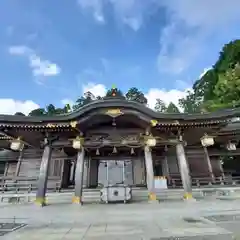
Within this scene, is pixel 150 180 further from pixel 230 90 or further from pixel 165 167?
pixel 230 90

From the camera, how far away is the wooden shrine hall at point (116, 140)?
10180 mm

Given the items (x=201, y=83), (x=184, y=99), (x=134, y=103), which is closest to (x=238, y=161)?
(x=134, y=103)

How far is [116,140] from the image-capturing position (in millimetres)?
11266

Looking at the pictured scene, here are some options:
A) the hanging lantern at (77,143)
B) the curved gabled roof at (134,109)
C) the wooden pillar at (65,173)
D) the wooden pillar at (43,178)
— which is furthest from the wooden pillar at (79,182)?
the wooden pillar at (65,173)

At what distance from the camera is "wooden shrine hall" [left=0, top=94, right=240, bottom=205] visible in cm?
1018

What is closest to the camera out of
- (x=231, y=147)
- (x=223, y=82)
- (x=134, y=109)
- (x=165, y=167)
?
(x=134, y=109)

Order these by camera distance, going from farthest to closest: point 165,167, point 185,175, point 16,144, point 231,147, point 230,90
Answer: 1. point 230,90
2. point 165,167
3. point 231,147
4. point 16,144
5. point 185,175

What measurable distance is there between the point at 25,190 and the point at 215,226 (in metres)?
12.8

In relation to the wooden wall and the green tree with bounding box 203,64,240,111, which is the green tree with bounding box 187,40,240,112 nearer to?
the green tree with bounding box 203,64,240,111

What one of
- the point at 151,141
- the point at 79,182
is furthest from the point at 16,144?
the point at 151,141

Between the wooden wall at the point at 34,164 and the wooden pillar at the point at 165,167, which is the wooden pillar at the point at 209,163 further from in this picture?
the wooden wall at the point at 34,164

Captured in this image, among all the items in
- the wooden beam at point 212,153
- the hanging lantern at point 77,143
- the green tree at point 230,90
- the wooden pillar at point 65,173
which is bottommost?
the wooden pillar at point 65,173

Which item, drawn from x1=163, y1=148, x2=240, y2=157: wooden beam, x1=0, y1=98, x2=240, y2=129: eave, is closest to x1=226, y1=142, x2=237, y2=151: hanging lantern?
x1=163, y1=148, x2=240, y2=157: wooden beam

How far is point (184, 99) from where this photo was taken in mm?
61000
